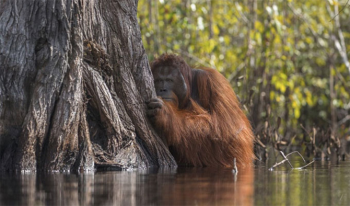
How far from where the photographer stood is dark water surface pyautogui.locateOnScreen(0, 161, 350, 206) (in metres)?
3.42

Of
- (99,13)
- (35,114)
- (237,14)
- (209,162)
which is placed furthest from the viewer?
(237,14)

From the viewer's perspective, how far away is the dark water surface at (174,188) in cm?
342

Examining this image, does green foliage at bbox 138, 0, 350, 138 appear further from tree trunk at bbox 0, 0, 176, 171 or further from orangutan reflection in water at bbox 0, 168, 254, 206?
orangutan reflection in water at bbox 0, 168, 254, 206

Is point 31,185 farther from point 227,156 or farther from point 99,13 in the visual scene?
point 227,156

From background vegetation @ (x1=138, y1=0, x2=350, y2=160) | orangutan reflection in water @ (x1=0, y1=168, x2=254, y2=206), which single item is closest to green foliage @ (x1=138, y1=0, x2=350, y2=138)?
background vegetation @ (x1=138, y1=0, x2=350, y2=160)

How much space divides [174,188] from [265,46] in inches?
277

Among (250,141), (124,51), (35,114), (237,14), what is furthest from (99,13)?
(237,14)

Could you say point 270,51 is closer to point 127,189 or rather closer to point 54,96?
point 54,96

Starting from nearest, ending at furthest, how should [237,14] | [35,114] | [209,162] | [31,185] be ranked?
[31,185], [35,114], [209,162], [237,14]

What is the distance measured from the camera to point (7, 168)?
518 centimetres

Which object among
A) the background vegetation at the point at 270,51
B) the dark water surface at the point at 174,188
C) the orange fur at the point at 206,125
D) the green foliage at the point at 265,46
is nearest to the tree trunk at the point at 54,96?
the dark water surface at the point at 174,188

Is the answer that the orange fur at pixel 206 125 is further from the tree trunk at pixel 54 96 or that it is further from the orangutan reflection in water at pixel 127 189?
the orangutan reflection in water at pixel 127 189

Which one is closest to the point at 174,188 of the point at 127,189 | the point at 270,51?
the point at 127,189

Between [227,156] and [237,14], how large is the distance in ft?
Result: 20.8
